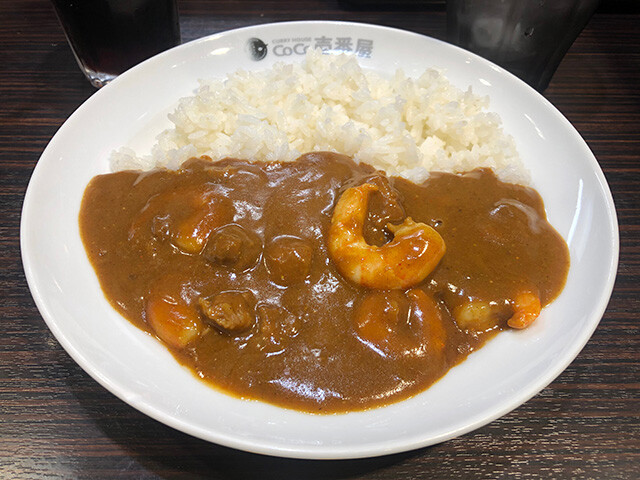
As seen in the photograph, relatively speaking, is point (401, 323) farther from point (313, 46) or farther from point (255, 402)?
point (313, 46)

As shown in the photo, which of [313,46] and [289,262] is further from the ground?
[313,46]

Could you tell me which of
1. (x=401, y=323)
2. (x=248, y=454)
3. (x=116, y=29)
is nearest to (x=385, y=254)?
(x=401, y=323)

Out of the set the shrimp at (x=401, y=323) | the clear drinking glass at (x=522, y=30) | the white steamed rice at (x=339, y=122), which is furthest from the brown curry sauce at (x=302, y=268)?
the clear drinking glass at (x=522, y=30)

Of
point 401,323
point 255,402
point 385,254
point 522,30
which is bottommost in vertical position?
point 255,402

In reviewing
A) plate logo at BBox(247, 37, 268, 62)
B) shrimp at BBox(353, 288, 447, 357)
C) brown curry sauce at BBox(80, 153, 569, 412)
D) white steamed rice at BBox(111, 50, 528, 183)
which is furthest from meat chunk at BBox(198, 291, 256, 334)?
plate logo at BBox(247, 37, 268, 62)

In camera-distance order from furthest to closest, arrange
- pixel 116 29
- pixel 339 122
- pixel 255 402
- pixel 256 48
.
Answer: pixel 256 48
pixel 116 29
pixel 339 122
pixel 255 402

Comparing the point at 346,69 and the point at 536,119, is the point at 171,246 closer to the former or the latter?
the point at 346,69

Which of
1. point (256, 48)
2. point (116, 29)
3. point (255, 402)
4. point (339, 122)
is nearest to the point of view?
point (255, 402)
